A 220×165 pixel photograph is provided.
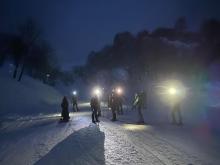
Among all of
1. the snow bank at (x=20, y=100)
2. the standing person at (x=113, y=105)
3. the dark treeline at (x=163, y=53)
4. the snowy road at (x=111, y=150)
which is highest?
the dark treeline at (x=163, y=53)

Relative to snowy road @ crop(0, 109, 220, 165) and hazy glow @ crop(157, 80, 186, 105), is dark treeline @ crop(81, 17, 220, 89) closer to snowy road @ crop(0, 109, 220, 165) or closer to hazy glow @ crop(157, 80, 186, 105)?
hazy glow @ crop(157, 80, 186, 105)

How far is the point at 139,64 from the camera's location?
65938mm

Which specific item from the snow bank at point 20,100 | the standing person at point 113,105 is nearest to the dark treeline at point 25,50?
the snow bank at point 20,100

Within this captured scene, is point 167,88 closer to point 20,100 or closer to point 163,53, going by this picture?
point 163,53

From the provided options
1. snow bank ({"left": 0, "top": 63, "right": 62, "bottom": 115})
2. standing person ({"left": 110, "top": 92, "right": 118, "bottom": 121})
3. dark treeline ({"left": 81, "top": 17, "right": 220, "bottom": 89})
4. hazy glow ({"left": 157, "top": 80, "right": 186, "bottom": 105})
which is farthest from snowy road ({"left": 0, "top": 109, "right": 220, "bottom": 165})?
dark treeline ({"left": 81, "top": 17, "right": 220, "bottom": 89})

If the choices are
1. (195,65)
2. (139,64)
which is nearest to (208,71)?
(195,65)

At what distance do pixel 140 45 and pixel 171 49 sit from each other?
797 cm

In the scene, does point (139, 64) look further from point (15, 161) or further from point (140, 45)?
point (15, 161)

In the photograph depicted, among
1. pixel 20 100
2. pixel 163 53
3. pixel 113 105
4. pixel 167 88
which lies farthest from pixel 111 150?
pixel 163 53

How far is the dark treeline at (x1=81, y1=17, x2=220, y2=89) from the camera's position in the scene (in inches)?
2158

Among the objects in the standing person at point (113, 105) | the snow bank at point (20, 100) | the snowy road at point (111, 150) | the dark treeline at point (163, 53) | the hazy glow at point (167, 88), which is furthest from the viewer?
the dark treeline at point (163, 53)

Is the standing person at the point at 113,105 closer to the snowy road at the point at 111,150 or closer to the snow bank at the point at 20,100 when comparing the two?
the snowy road at the point at 111,150

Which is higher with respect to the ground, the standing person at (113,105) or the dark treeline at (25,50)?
the dark treeline at (25,50)

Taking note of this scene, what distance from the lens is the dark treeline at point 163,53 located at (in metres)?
54.8
